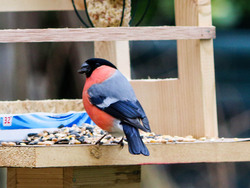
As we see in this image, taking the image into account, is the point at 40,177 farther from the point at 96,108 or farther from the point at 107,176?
the point at 96,108

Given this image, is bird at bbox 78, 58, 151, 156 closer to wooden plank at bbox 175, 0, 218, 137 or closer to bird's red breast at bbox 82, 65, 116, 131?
bird's red breast at bbox 82, 65, 116, 131

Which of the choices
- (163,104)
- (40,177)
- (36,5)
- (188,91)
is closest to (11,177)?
(40,177)

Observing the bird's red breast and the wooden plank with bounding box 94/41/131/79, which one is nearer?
the bird's red breast

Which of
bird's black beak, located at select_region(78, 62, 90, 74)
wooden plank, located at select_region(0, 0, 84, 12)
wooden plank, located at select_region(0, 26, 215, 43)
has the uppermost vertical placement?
wooden plank, located at select_region(0, 0, 84, 12)

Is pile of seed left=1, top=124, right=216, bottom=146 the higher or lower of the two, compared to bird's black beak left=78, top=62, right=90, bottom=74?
lower

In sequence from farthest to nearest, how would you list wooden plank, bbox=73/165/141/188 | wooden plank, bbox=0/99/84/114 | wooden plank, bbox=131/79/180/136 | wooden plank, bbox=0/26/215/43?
wooden plank, bbox=0/99/84/114 < wooden plank, bbox=131/79/180/136 < wooden plank, bbox=0/26/215/43 < wooden plank, bbox=73/165/141/188

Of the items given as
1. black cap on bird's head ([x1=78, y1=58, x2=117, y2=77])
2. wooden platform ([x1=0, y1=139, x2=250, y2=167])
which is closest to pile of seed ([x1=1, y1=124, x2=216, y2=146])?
wooden platform ([x1=0, y1=139, x2=250, y2=167])

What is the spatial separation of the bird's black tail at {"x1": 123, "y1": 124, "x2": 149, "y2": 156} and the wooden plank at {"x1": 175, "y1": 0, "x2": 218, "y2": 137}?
845 millimetres

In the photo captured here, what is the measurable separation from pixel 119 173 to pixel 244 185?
2.33m

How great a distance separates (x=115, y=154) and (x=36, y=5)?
1.55 meters

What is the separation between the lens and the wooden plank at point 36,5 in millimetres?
4137

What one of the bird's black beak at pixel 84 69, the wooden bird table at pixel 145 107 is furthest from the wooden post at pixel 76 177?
the bird's black beak at pixel 84 69

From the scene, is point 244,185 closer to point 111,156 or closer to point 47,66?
point 47,66

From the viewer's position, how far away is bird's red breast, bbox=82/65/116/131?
296 centimetres
